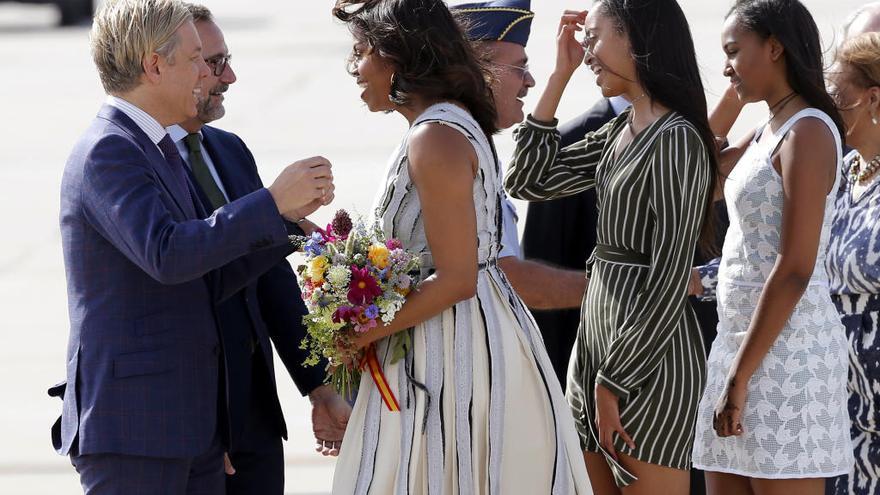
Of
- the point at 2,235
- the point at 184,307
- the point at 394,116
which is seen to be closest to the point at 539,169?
the point at 184,307

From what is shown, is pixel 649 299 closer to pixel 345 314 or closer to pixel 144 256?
pixel 345 314

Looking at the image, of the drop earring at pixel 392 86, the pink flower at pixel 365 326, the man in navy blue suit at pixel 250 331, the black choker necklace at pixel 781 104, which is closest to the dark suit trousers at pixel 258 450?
the man in navy blue suit at pixel 250 331

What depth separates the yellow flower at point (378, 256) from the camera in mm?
3242

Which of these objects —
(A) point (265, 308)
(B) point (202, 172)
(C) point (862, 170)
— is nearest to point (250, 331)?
(A) point (265, 308)

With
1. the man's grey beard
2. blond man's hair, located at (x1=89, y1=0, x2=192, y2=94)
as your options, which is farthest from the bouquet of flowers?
the man's grey beard

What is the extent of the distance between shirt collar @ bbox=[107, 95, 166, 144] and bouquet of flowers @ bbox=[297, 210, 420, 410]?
46cm

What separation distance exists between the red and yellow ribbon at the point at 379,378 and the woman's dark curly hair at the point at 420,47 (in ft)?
2.15

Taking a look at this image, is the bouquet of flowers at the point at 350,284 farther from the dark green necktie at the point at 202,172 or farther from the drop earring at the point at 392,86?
the dark green necktie at the point at 202,172

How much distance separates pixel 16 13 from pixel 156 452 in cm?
2726

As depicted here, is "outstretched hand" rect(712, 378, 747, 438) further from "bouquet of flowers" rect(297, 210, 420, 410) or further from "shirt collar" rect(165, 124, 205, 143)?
"shirt collar" rect(165, 124, 205, 143)

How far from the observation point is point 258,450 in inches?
151

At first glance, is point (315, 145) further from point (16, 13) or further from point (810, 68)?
point (16, 13)

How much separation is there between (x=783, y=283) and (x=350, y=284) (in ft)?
3.82

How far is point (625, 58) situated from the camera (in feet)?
12.3
